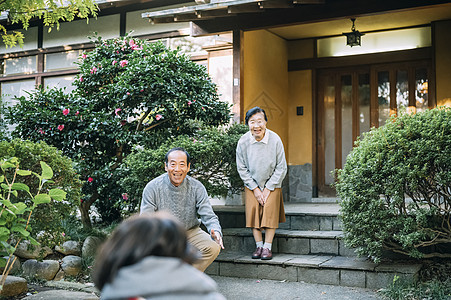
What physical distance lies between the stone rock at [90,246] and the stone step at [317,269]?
1.60 meters

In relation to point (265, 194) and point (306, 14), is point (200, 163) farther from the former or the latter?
point (306, 14)

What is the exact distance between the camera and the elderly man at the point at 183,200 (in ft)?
16.8

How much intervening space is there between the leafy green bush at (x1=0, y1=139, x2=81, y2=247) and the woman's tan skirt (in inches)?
82.8

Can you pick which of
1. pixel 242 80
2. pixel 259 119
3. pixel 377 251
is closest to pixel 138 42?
pixel 242 80

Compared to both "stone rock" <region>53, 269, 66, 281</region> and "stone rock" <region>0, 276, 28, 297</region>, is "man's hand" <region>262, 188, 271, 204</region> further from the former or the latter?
"stone rock" <region>0, 276, 28, 297</region>

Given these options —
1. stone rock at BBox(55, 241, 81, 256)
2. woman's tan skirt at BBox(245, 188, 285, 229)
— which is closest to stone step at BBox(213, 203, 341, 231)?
woman's tan skirt at BBox(245, 188, 285, 229)

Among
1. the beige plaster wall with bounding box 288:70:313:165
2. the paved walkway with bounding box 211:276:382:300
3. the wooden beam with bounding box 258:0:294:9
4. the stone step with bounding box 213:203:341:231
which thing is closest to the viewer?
the paved walkway with bounding box 211:276:382:300

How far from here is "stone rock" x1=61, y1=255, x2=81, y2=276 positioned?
6.50 meters

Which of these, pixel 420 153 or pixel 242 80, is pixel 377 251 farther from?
pixel 242 80

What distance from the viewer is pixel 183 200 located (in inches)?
207

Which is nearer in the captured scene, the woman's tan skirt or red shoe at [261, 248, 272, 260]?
red shoe at [261, 248, 272, 260]

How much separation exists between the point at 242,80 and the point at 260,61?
33.5 inches

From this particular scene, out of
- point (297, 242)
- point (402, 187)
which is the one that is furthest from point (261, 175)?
point (402, 187)

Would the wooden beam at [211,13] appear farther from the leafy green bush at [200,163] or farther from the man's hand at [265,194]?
the man's hand at [265,194]
